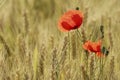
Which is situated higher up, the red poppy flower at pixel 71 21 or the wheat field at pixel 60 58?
the red poppy flower at pixel 71 21

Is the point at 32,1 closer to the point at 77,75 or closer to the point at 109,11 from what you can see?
the point at 109,11

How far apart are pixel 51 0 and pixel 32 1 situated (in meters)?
0.17

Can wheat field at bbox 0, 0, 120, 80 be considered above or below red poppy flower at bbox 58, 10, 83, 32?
below

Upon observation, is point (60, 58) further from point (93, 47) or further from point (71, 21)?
point (71, 21)

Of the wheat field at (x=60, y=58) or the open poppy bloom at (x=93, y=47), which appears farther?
the open poppy bloom at (x=93, y=47)


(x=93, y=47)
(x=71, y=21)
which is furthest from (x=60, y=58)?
(x=71, y=21)

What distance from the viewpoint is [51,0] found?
321 centimetres

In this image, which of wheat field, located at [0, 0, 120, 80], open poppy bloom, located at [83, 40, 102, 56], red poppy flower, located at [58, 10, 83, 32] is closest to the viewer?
wheat field, located at [0, 0, 120, 80]

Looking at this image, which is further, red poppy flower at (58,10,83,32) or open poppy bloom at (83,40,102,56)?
red poppy flower at (58,10,83,32)

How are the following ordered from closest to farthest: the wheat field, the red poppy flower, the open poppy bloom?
the wheat field → the open poppy bloom → the red poppy flower

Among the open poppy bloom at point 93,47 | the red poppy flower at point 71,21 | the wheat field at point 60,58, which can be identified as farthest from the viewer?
the red poppy flower at point 71,21

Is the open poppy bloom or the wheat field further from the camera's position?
the open poppy bloom

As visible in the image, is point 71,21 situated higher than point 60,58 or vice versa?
point 71,21

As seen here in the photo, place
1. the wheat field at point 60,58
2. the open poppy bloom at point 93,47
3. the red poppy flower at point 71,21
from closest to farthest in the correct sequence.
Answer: the wheat field at point 60,58 → the open poppy bloom at point 93,47 → the red poppy flower at point 71,21
